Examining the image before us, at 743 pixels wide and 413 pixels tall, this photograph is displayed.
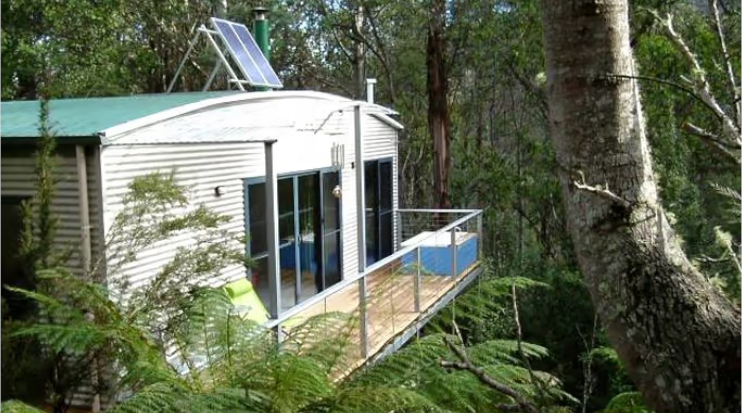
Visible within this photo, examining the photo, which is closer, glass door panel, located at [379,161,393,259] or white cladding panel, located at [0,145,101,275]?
white cladding panel, located at [0,145,101,275]

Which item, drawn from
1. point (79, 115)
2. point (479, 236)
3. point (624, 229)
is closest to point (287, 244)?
point (79, 115)

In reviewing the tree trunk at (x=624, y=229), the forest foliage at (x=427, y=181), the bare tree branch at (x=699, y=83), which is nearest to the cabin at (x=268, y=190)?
→ the forest foliage at (x=427, y=181)

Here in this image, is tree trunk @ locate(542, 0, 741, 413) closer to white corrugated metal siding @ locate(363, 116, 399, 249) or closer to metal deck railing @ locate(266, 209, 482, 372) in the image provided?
metal deck railing @ locate(266, 209, 482, 372)

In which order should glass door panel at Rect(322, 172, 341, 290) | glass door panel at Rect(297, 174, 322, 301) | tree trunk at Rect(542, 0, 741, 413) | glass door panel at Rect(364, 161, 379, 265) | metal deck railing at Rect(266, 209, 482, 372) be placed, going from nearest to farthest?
1. tree trunk at Rect(542, 0, 741, 413)
2. metal deck railing at Rect(266, 209, 482, 372)
3. glass door panel at Rect(297, 174, 322, 301)
4. glass door panel at Rect(322, 172, 341, 290)
5. glass door panel at Rect(364, 161, 379, 265)

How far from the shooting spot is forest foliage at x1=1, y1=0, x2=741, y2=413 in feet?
8.00

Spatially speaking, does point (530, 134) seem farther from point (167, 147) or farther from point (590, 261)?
point (590, 261)

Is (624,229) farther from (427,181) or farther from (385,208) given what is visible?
(427,181)

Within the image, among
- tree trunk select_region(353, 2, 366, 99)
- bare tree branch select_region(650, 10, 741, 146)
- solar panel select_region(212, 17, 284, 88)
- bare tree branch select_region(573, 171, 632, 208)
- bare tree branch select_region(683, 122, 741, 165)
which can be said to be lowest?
bare tree branch select_region(573, 171, 632, 208)

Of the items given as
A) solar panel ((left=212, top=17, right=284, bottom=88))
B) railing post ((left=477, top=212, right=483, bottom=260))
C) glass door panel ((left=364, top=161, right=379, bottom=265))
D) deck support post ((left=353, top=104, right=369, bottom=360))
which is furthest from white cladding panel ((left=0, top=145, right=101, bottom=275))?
railing post ((left=477, top=212, right=483, bottom=260))

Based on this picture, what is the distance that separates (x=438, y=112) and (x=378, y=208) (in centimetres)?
217

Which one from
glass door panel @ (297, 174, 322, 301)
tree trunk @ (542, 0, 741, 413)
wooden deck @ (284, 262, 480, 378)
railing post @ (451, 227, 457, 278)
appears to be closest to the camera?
tree trunk @ (542, 0, 741, 413)

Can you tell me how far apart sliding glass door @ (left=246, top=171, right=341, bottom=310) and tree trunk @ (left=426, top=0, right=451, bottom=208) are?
3.34m

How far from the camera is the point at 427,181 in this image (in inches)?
798

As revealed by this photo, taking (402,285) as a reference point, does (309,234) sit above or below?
above
